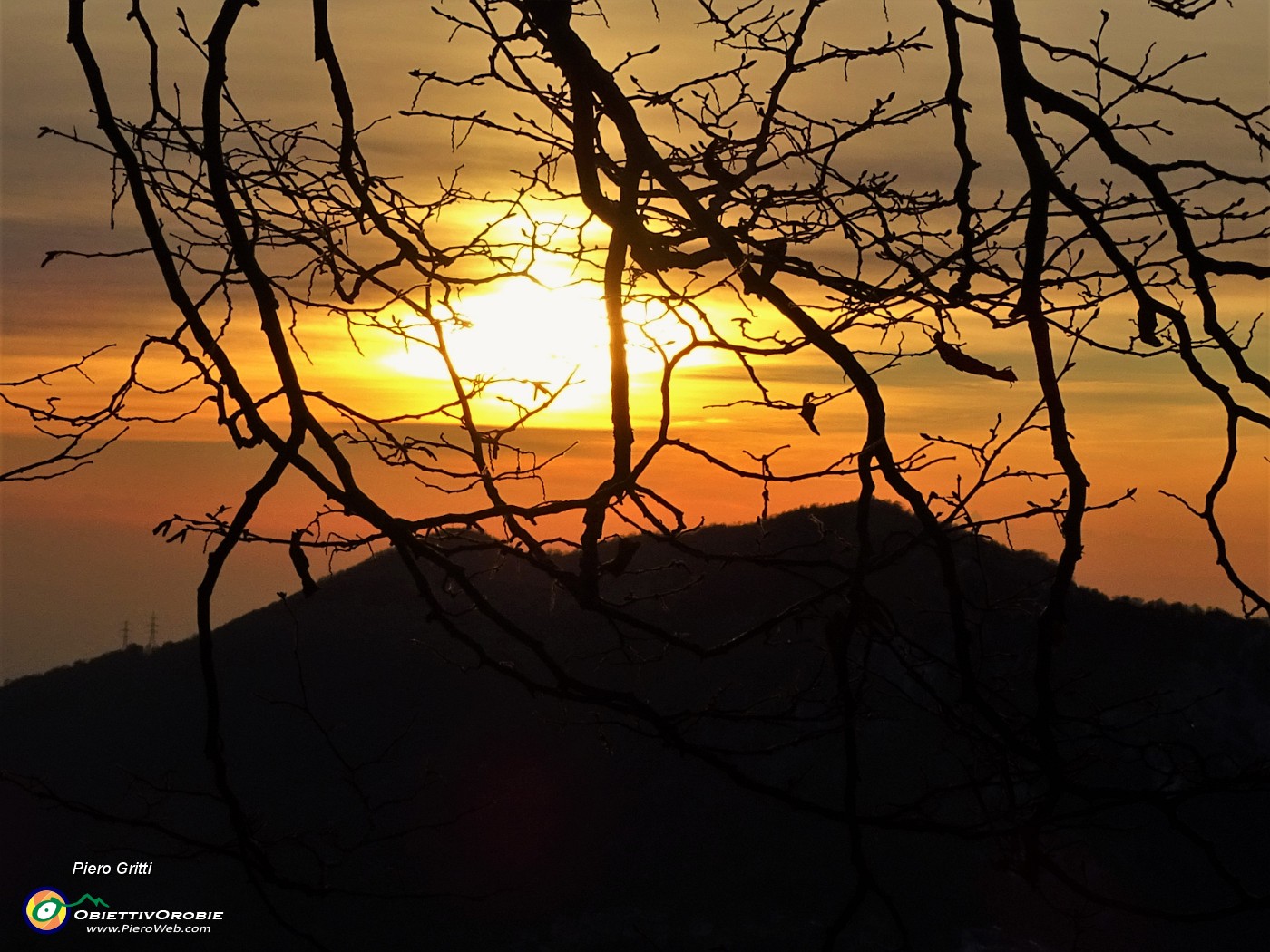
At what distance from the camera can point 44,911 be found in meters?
37.4

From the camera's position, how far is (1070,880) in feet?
8.81

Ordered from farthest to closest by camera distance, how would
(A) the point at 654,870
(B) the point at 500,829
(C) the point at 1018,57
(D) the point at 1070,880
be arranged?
(B) the point at 500,829 → (A) the point at 654,870 → (C) the point at 1018,57 → (D) the point at 1070,880

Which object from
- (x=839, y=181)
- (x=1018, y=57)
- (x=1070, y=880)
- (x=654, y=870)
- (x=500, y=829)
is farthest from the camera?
(x=500, y=829)

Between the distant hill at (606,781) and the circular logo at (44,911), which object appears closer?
the distant hill at (606,781)

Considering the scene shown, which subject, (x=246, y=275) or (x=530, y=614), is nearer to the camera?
(x=246, y=275)

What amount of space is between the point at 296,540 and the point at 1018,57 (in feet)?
7.36

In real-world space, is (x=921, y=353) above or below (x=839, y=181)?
below

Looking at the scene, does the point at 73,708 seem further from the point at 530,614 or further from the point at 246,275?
the point at 246,275

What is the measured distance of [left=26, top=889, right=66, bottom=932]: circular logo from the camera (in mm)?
34969

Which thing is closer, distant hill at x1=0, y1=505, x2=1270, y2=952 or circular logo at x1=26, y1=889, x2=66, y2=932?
distant hill at x1=0, y1=505, x2=1270, y2=952

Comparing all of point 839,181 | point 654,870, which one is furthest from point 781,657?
point 839,181

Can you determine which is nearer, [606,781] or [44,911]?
[44,911]

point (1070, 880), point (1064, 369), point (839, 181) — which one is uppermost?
point (839, 181)

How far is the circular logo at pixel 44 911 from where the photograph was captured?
1377 inches
